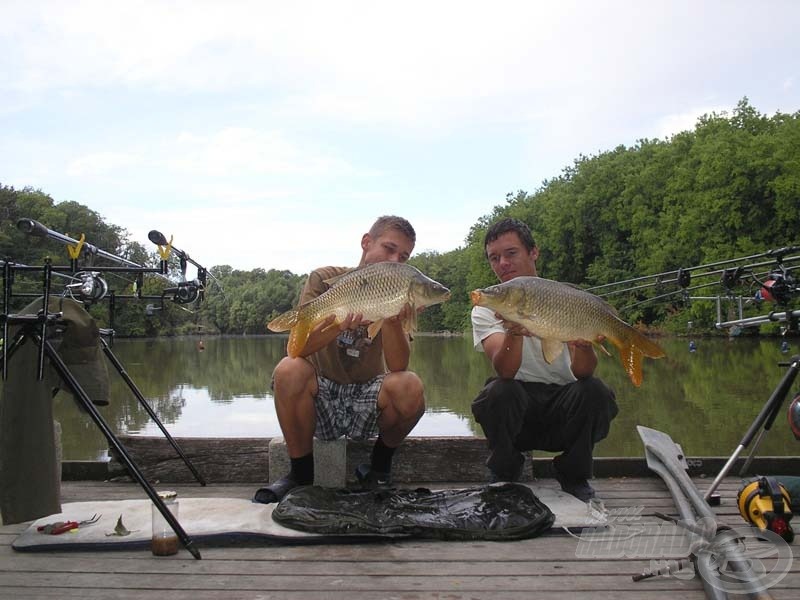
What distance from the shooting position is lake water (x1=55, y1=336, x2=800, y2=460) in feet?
26.6

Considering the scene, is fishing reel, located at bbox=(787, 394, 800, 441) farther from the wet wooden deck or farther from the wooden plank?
the wooden plank

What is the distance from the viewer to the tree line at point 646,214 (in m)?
26.3

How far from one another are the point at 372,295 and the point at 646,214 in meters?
32.9

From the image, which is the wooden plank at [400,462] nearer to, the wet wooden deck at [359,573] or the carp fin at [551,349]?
the carp fin at [551,349]

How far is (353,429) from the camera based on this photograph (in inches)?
124

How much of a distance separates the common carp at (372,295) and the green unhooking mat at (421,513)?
2.15 ft

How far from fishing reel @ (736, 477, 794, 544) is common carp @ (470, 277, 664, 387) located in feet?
1.81

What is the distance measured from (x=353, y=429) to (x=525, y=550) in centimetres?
106

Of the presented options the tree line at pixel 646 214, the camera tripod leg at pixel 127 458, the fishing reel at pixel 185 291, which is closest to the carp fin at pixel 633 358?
the camera tripod leg at pixel 127 458

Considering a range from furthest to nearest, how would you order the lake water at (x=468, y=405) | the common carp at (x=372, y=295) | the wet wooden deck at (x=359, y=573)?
1. the lake water at (x=468, y=405)
2. the common carp at (x=372, y=295)
3. the wet wooden deck at (x=359, y=573)

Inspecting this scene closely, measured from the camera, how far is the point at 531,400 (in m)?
3.18

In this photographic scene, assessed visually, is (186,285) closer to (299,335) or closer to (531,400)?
(299,335)

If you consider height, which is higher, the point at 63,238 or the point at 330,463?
the point at 63,238

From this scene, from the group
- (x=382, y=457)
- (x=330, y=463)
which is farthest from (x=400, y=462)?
(x=330, y=463)
